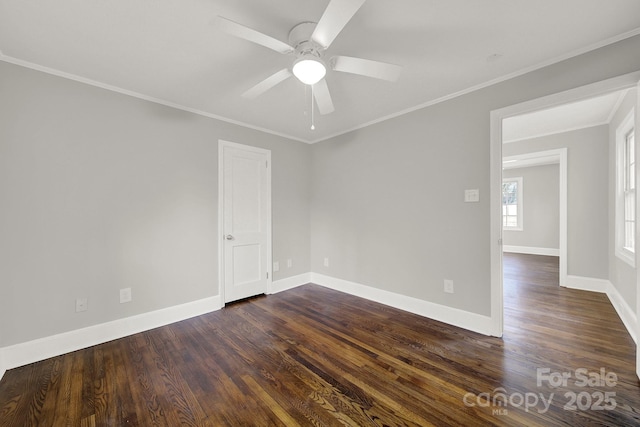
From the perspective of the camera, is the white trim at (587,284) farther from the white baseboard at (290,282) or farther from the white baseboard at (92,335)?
the white baseboard at (92,335)

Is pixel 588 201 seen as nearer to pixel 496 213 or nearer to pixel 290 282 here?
pixel 496 213

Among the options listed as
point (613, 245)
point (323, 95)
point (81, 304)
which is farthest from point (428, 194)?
point (81, 304)

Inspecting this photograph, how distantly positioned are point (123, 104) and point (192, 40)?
50.9 inches

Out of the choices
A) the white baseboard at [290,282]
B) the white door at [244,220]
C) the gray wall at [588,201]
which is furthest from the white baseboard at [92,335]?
the gray wall at [588,201]

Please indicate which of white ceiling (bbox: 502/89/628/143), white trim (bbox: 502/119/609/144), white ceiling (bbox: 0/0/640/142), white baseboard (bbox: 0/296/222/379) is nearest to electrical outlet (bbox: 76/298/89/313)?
white baseboard (bbox: 0/296/222/379)

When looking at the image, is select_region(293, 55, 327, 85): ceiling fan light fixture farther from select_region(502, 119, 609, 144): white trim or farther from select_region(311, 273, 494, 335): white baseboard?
select_region(502, 119, 609, 144): white trim

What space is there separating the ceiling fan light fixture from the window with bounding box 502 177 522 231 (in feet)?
25.8

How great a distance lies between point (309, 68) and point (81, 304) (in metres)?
2.82

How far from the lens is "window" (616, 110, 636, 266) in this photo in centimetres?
286

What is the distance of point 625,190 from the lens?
3.08m

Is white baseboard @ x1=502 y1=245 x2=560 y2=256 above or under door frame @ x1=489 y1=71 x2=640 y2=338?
under

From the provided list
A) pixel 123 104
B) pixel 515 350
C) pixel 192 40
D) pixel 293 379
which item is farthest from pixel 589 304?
pixel 123 104

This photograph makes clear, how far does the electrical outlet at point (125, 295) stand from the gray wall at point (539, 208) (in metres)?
8.85

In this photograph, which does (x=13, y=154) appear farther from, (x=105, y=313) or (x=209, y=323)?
(x=209, y=323)
